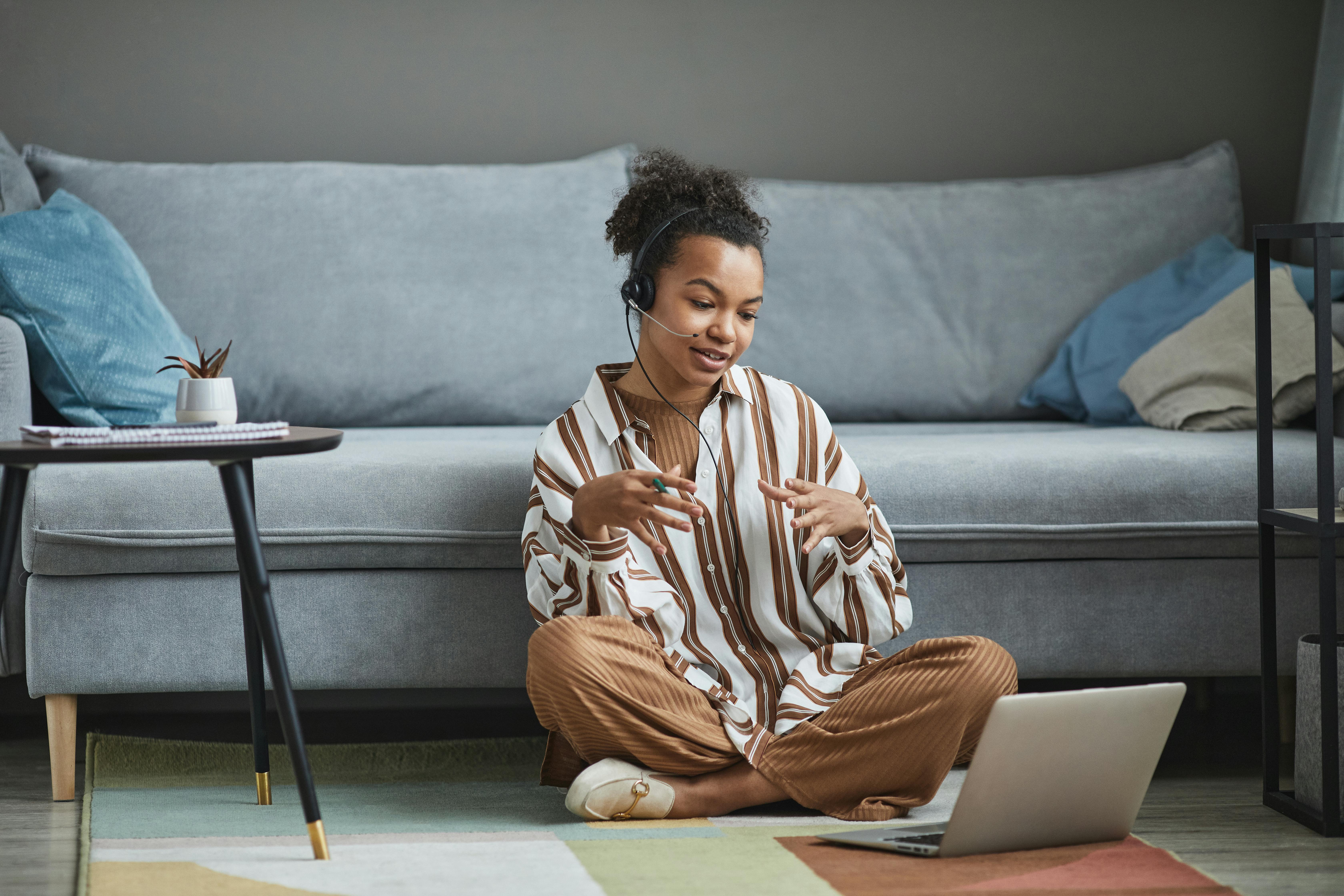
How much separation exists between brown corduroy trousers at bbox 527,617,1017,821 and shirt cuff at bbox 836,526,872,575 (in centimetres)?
10

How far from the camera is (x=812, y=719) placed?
142 centimetres

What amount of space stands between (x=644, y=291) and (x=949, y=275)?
1021mm

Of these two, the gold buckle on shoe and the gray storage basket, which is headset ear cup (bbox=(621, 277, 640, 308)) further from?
the gray storage basket

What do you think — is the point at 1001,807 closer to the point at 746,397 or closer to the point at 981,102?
the point at 746,397

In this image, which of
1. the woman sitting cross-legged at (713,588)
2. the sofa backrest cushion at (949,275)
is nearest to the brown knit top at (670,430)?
the woman sitting cross-legged at (713,588)

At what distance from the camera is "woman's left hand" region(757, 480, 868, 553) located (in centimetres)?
135

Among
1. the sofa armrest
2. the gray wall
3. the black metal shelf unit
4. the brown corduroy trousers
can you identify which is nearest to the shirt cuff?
the brown corduroy trousers

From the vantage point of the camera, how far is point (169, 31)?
8.08 feet

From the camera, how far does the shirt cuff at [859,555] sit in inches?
56.9

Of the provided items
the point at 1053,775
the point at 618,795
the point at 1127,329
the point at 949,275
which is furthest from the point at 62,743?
the point at 1127,329

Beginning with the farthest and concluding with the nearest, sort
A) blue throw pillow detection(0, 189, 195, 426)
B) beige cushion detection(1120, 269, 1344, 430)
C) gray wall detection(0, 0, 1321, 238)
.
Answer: gray wall detection(0, 0, 1321, 238), beige cushion detection(1120, 269, 1344, 430), blue throw pillow detection(0, 189, 195, 426)

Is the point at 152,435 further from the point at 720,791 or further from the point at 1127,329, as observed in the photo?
the point at 1127,329

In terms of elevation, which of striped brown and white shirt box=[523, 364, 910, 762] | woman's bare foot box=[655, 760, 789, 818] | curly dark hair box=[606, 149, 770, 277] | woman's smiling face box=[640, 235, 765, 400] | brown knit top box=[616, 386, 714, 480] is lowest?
woman's bare foot box=[655, 760, 789, 818]

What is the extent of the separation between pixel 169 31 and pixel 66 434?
151 cm
